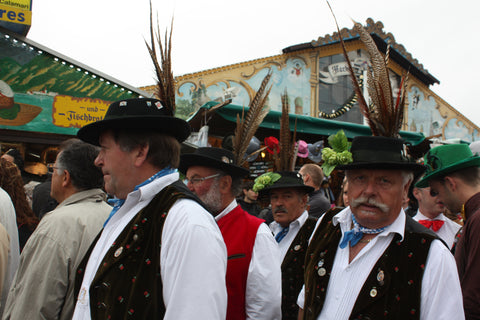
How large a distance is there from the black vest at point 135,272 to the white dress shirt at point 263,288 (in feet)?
4.03

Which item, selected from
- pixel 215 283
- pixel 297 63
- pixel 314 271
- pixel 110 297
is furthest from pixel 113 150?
pixel 297 63

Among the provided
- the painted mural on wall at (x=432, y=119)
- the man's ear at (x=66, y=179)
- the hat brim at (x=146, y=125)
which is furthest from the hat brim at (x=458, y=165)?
the painted mural on wall at (x=432, y=119)

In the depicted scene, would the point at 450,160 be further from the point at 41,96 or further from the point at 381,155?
the point at 41,96

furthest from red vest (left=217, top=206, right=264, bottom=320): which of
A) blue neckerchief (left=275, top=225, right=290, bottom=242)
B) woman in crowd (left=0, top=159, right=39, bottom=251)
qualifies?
woman in crowd (left=0, top=159, right=39, bottom=251)

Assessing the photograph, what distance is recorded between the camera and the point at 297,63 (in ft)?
47.8

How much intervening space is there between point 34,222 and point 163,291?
2970 millimetres

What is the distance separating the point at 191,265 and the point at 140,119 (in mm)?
766

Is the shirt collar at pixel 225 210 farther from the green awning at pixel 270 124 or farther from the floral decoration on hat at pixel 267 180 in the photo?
the green awning at pixel 270 124

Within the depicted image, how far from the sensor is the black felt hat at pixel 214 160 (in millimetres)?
3375

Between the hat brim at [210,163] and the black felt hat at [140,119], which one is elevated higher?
the black felt hat at [140,119]

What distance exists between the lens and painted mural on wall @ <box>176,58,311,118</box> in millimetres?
12523

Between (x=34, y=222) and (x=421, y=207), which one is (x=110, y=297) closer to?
(x=34, y=222)

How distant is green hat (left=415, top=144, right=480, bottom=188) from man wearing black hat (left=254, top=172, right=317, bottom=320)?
3.73 feet

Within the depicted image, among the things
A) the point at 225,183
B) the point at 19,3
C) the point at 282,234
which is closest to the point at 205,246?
the point at 225,183
